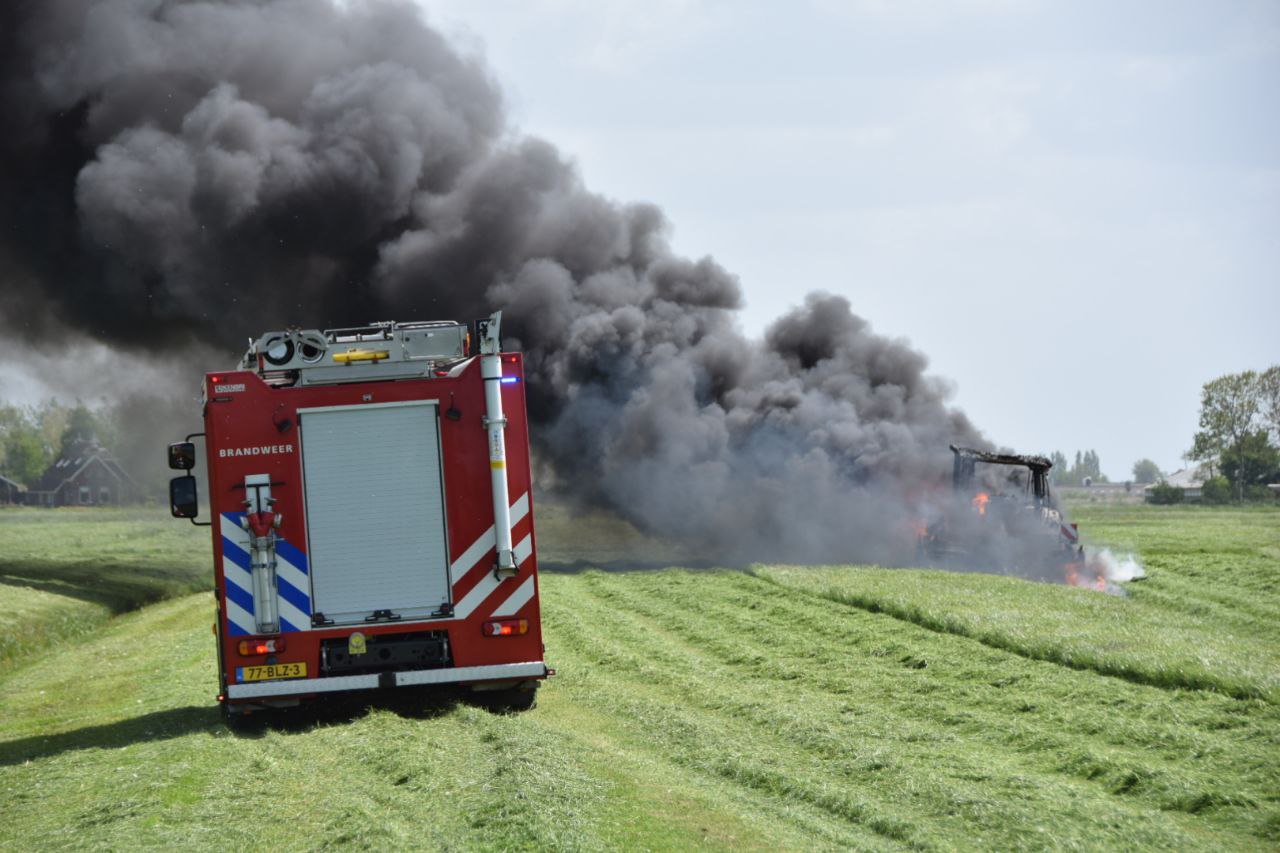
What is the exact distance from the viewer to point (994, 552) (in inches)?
1159

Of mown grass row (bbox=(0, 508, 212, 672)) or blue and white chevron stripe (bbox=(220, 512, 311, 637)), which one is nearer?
blue and white chevron stripe (bbox=(220, 512, 311, 637))

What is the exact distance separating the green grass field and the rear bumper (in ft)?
A: 1.27

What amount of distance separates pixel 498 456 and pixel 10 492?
97950 mm

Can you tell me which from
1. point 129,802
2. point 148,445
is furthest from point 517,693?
point 148,445

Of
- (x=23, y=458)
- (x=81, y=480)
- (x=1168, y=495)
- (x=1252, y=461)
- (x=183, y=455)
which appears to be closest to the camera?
(x=183, y=455)

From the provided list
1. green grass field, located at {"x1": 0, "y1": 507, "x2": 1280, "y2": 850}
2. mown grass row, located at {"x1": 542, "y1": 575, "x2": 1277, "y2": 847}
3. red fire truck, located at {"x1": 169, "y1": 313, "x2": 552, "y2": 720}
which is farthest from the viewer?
A: red fire truck, located at {"x1": 169, "y1": 313, "x2": 552, "y2": 720}

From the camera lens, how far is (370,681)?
11.6 metres

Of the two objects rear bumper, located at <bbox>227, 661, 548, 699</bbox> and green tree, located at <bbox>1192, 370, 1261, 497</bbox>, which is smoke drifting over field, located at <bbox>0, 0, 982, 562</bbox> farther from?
green tree, located at <bbox>1192, 370, 1261, 497</bbox>

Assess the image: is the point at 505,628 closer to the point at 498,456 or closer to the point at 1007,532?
the point at 498,456

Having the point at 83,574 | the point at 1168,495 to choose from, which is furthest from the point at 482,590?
the point at 1168,495

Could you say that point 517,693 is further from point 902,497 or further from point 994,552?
point 902,497

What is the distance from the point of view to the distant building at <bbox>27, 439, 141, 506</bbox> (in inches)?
3580

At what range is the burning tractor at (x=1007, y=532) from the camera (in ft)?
94.3

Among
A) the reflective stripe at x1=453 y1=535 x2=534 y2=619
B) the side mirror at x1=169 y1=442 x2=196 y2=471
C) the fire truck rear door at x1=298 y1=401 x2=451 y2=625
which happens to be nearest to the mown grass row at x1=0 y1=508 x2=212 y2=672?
the side mirror at x1=169 y1=442 x2=196 y2=471
